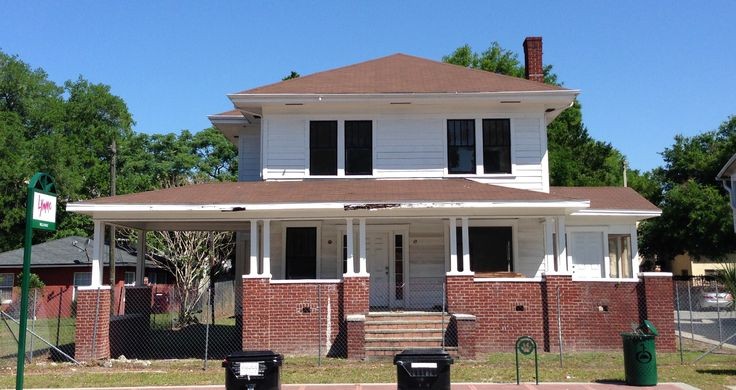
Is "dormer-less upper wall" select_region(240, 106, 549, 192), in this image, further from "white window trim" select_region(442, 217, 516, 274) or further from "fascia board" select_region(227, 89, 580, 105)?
"white window trim" select_region(442, 217, 516, 274)

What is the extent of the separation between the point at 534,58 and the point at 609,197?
513cm

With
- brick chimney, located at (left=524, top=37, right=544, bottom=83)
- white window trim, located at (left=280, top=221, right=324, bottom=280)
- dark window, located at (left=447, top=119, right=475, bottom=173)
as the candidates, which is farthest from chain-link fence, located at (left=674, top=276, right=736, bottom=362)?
white window trim, located at (left=280, top=221, right=324, bottom=280)

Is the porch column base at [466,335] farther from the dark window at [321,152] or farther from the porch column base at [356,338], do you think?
the dark window at [321,152]

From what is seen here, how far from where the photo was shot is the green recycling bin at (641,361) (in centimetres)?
1130

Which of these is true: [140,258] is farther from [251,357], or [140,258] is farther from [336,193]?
[251,357]

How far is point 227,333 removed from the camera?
66.3 feet

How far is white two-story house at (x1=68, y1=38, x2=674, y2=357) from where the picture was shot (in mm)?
15156

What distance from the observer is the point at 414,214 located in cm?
1536

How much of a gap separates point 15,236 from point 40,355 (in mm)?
31361

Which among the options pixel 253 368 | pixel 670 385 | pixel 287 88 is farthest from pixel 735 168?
pixel 253 368

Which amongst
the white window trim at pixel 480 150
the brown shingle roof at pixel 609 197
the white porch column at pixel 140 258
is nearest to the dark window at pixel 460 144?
the white window trim at pixel 480 150

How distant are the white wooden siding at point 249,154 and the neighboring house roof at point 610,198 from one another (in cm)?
866

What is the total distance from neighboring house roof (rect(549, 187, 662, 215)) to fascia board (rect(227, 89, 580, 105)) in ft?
9.33

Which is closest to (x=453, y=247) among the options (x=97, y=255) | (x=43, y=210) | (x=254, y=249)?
(x=254, y=249)
